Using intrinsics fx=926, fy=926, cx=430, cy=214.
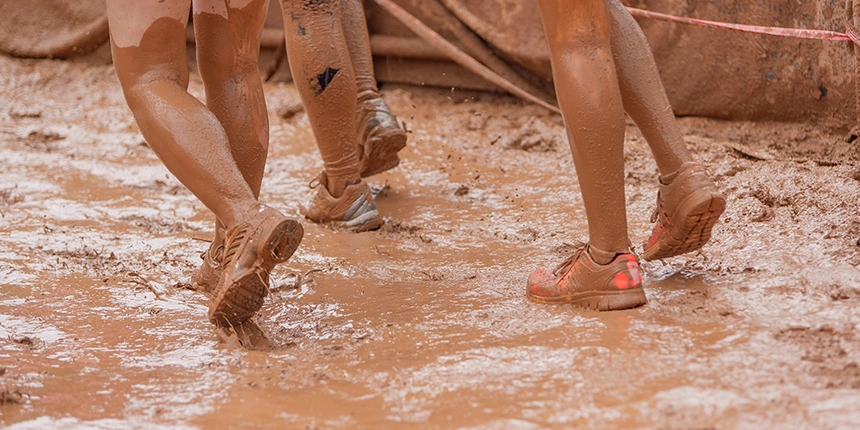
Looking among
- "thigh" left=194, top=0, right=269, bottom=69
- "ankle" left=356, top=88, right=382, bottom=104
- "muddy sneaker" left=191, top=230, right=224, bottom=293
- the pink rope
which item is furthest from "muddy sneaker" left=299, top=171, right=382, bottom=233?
the pink rope

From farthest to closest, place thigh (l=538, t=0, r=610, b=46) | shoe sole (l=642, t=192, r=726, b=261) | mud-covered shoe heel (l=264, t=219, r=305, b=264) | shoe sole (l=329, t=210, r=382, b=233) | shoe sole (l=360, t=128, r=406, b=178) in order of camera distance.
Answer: shoe sole (l=360, t=128, r=406, b=178)
shoe sole (l=329, t=210, r=382, b=233)
shoe sole (l=642, t=192, r=726, b=261)
thigh (l=538, t=0, r=610, b=46)
mud-covered shoe heel (l=264, t=219, r=305, b=264)

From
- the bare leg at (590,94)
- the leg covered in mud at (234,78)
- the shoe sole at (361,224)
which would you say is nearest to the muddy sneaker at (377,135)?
the shoe sole at (361,224)

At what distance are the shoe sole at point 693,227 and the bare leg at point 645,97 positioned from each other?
12 centimetres

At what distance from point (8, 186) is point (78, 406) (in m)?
1.98

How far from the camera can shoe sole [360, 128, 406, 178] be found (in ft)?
10.0

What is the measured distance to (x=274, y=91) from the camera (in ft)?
14.3

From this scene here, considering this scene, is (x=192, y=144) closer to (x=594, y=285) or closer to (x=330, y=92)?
(x=594, y=285)

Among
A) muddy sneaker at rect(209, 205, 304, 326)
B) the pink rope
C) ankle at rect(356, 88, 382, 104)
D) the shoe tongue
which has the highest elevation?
the pink rope

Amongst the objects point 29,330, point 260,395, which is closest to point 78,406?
point 260,395

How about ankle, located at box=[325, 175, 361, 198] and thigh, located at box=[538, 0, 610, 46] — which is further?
ankle, located at box=[325, 175, 361, 198]

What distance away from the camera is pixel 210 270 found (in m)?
2.26

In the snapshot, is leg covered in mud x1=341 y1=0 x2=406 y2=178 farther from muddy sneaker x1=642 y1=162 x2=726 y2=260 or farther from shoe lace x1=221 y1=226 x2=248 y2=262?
shoe lace x1=221 y1=226 x2=248 y2=262

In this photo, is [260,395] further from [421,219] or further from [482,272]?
[421,219]

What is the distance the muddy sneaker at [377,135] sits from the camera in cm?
306
